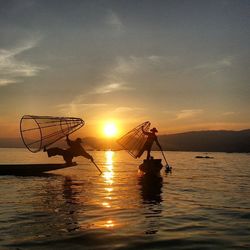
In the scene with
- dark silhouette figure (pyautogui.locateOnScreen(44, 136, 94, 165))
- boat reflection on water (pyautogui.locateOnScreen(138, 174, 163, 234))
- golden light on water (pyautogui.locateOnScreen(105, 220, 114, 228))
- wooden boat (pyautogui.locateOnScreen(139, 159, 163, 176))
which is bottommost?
boat reflection on water (pyautogui.locateOnScreen(138, 174, 163, 234))

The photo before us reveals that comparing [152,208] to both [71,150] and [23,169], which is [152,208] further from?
[23,169]

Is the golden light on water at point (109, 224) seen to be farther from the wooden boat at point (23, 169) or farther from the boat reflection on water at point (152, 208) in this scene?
the wooden boat at point (23, 169)

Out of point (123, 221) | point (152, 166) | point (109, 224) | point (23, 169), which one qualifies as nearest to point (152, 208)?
point (123, 221)

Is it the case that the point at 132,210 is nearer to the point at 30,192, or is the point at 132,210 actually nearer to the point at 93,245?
the point at 93,245

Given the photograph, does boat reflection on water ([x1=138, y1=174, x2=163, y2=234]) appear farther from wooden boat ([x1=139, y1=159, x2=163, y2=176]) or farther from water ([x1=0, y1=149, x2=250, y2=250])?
wooden boat ([x1=139, y1=159, x2=163, y2=176])

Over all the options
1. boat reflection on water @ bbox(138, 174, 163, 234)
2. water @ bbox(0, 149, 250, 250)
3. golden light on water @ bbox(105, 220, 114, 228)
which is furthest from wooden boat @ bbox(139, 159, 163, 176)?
golden light on water @ bbox(105, 220, 114, 228)

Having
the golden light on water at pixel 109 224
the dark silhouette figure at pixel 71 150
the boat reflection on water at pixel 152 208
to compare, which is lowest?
the boat reflection on water at pixel 152 208

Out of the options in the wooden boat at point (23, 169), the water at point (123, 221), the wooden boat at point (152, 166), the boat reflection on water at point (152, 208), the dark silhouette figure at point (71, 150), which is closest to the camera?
the water at point (123, 221)

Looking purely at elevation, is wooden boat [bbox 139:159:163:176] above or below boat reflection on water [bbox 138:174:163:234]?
above

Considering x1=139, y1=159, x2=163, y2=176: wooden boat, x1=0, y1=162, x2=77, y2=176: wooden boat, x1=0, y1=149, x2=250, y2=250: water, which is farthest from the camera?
x1=139, y1=159, x2=163, y2=176: wooden boat

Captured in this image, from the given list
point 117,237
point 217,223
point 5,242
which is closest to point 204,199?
point 217,223

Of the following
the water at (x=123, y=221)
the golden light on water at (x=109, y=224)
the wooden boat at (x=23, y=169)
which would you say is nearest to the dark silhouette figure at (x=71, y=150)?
the wooden boat at (x=23, y=169)

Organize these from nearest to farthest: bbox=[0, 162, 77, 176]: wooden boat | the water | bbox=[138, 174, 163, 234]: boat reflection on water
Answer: the water
bbox=[138, 174, 163, 234]: boat reflection on water
bbox=[0, 162, 77, 176]: wooden boat

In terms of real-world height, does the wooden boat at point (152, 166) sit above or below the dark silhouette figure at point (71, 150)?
below
